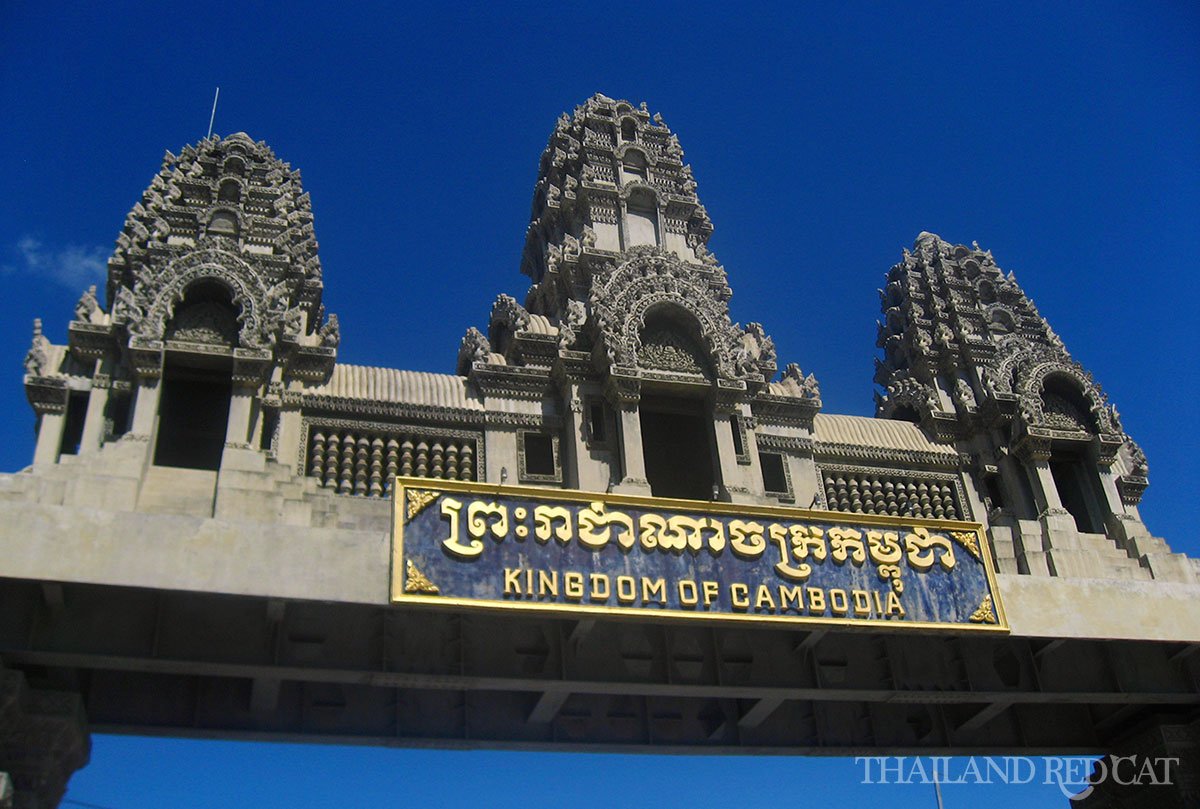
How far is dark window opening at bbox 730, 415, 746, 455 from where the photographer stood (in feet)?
88.8

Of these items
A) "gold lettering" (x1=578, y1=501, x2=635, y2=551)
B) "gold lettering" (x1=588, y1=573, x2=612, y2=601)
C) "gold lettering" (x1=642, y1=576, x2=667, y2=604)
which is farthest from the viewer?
"gold lettering" (x1=578, y1=501, x2=635, y2=551)

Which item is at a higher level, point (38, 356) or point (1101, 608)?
point (38, 356)

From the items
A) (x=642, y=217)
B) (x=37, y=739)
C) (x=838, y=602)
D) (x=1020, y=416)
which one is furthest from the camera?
(x=642, y=217)

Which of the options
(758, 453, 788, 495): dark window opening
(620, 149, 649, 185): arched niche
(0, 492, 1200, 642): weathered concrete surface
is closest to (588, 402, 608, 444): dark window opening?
(758, 453, 788, 495): dark window opening

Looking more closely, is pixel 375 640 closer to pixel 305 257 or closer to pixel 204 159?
pixel 305 257

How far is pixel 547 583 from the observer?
20.2 metres

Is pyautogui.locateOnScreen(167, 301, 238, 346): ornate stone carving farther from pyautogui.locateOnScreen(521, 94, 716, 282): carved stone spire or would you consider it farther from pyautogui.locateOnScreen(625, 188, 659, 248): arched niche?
pyautogui.locateOnScreen(625, 188, 659, 248): arched niche

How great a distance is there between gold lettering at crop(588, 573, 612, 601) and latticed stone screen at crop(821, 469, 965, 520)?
954cm

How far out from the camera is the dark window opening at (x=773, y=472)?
27.9 metres

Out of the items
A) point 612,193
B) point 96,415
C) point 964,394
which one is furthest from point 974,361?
point 96,415

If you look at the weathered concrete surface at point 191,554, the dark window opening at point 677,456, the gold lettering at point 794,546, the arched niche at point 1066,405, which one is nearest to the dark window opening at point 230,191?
the dark window opening at point 677,456

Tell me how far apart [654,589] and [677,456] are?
28.0 feet

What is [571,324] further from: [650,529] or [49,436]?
[49,436]

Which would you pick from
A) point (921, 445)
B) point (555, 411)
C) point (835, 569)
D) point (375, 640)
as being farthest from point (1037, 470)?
point (375, 640)
